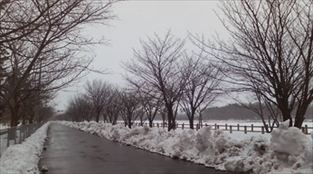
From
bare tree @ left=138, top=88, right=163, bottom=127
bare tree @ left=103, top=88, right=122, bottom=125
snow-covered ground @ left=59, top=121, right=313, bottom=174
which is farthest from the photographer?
bare tree @ left=103, top=88, right=122, bottom=125

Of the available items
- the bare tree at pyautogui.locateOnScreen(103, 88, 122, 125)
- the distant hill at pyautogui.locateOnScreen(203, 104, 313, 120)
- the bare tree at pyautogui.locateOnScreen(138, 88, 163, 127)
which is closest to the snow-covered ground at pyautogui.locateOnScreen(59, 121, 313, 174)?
the bare tree at pyautogui.locateOnScreen(138, 88, 163, 127)

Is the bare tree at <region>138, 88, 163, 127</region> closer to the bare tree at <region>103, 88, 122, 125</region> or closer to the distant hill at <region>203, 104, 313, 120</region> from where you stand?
the bare tree at <region>103, 88, 122, 125</region>

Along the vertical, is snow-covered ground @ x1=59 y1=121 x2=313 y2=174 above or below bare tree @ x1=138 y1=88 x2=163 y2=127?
below

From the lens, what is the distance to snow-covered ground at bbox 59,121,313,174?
10720 mm

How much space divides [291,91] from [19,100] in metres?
16.4

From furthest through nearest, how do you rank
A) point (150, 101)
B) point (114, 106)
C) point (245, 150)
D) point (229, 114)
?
point (229, 114) < point (114, 106) < point (150, 101) < point (245, 150)

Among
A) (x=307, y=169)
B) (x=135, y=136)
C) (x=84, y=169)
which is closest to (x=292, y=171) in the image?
(x=307, y=169)

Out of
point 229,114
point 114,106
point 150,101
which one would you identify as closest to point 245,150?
point 150,101

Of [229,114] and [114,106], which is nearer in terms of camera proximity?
A: [114,106]

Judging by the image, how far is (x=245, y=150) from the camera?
1377 centimetres

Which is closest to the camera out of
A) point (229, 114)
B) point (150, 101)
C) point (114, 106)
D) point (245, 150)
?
point (245, 150)

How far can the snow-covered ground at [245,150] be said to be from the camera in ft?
35.2

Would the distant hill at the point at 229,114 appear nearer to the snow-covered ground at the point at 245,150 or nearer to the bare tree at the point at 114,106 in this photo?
the bare tree at the point at 114,106

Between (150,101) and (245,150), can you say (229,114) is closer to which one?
(150,101)
